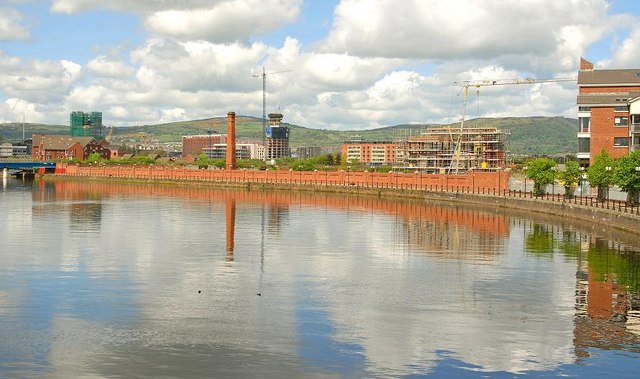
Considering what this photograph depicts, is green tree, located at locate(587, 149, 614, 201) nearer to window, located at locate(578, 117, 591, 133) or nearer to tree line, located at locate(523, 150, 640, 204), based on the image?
tree line, located at locate(523, 150, 640, 204)

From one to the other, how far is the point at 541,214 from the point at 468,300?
172ft

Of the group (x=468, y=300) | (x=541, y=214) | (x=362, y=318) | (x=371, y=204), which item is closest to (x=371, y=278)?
(x=468, y=300)

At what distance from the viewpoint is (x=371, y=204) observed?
364ft

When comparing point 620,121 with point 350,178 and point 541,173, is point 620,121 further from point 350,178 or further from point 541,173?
point 350,178

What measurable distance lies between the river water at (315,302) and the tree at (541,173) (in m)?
27.2

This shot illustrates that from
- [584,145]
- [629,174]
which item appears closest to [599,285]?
[629,174]

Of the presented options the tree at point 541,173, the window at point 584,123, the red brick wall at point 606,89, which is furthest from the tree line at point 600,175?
the red brick wall at point 606,89

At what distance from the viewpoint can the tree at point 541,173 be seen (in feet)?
319

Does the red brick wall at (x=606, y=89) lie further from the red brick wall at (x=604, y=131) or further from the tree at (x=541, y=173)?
the tree at (x=541, y=173)

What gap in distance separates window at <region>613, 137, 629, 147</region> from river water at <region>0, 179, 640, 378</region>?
3259cm

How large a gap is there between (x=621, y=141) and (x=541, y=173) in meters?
11.3

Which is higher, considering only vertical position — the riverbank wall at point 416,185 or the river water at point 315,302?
the riverbank wall at point 416,185

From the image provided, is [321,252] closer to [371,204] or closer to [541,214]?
[541,214]

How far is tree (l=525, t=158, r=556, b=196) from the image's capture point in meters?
97.2
